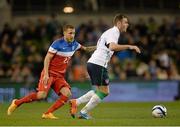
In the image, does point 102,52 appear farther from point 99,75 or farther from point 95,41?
point 95,41

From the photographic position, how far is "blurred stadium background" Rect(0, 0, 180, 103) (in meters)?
Result: 27.0

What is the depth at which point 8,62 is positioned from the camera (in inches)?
1120

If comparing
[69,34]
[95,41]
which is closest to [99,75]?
[69,34]

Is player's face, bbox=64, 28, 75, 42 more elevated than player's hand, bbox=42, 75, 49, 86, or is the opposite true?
player's face, bbox=64, 28, 75, 42

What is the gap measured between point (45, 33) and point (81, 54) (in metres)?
1.89

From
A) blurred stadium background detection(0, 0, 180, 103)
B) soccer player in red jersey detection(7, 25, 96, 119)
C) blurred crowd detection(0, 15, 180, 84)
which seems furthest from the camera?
blurred crowd detection(0, 15, 180, 84)

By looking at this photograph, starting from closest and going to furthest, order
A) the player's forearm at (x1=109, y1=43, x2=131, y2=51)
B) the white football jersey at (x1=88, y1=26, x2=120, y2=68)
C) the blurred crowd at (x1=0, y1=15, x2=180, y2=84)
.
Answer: the player's forearm at (x1=109, y1=43, x2=131, y2=51), the white football jersey at (x1=88, y1=26, x2=120, y2=68), the blurred crowd at (x1=0, y1=15, x2=180, y2=84)

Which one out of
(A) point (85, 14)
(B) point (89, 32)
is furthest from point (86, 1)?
(B) point (89, 32)

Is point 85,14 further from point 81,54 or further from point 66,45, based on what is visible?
point 66,45

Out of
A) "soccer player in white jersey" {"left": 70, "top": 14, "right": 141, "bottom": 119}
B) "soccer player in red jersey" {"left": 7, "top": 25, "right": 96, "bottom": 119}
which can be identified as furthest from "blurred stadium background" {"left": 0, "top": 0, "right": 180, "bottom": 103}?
"soccer player in white jersey" {"left": 70, "top": 14, "right": 141, "bottom": 119}

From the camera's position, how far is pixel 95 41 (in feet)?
95.8

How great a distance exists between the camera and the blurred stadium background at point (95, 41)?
2695 centimetres

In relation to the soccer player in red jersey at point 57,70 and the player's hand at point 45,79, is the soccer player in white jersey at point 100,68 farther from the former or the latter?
the player's hand at point 45,79

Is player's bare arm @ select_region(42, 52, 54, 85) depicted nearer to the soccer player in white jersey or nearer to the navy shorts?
the soccer player in white jersey
